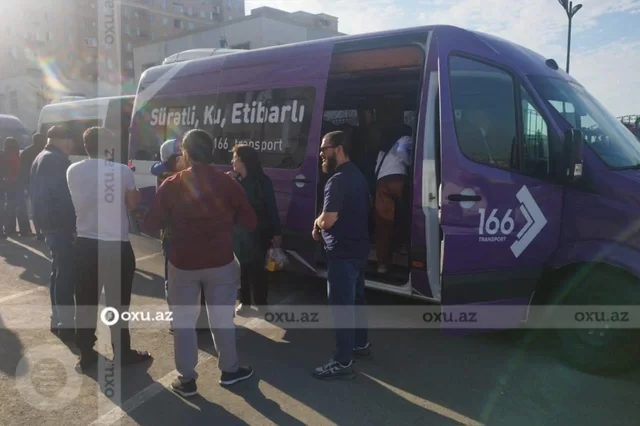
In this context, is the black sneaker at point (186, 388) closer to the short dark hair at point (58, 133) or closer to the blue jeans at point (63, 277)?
the blue jeans at point (63, 277)

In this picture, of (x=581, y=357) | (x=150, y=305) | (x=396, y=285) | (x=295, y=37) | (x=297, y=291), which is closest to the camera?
(x=581, y=357)

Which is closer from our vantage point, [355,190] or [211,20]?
[355,190]

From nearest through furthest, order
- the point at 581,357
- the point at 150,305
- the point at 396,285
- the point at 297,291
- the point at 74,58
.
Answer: the point at 581,357 < the point at 396,285 < the point at 150,305 < the point at 297,291 < the point at 74,58

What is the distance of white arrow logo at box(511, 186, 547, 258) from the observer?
383 cm

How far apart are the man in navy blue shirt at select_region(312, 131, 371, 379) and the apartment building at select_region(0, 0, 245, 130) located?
4364cm

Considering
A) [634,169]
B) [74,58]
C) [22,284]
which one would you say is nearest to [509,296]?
[634,169]

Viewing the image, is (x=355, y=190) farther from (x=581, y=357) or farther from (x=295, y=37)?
(x=295, y=37)

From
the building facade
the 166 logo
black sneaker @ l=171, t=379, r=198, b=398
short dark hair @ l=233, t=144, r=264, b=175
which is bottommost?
black sneaker @ l=171, t=379, r=198, b=398

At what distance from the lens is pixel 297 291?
590 cm

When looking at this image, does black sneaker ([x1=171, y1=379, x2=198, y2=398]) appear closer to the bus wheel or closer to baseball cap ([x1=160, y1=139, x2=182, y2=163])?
baseball cap ([x1=160, y1=139, x2=182, y2=163])

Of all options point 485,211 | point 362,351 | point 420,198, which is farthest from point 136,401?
point 485,211

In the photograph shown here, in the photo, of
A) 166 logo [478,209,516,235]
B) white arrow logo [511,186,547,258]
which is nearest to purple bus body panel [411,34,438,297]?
166 logo [478,209,516,235]

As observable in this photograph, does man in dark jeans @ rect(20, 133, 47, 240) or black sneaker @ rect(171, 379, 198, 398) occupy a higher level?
man in dark jeans @ rect(20, 133, 47, 240)

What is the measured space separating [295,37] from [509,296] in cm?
2881
